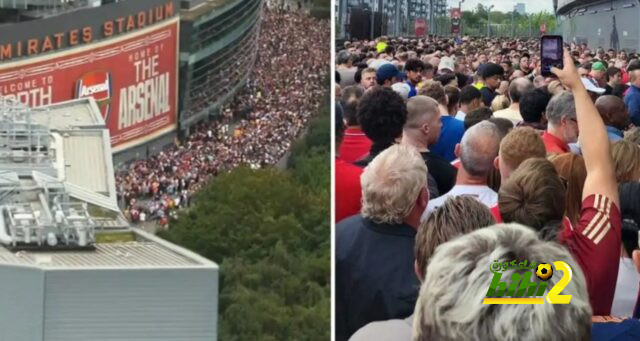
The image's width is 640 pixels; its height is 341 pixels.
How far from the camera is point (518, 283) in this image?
112 cm

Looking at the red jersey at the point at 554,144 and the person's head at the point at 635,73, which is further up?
the person's head at the point at 635,73

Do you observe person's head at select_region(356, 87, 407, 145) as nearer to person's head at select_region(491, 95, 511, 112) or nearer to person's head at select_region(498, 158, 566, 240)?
person's head at select_region(498, 158, 566, 240)

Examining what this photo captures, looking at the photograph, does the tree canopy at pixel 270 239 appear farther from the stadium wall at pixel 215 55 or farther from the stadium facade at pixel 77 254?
the stadium wall at pixel 215 55

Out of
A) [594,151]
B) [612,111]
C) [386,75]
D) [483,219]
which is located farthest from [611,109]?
[483,219]

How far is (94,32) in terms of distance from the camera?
12.0 feet

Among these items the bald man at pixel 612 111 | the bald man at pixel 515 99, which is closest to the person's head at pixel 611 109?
the bald man at pixel 612 111

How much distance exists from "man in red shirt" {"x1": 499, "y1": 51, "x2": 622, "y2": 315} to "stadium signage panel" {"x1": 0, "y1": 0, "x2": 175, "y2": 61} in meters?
1.63

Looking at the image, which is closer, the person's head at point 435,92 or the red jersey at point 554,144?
the red jersey at point 554,144

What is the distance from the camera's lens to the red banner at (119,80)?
3457mm

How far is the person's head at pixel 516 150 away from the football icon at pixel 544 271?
164 centimetres

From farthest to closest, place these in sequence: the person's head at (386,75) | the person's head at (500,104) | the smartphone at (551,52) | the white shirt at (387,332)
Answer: the person's head at (386,75) < the person's head at (500,104) < the smartphone at (551,52) < the white shirt at (387,332)

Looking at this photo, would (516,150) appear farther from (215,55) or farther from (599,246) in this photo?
(215,55)

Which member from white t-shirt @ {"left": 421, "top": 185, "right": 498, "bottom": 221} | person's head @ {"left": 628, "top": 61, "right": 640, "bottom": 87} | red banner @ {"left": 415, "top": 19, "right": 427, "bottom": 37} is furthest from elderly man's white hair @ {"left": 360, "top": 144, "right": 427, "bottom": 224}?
person's head @ {"left": 628, "top": 61, "right": 640, "bottom": 87}

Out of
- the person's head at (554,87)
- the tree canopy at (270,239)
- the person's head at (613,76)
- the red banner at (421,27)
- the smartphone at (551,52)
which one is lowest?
the tree canopy at (270,239)
